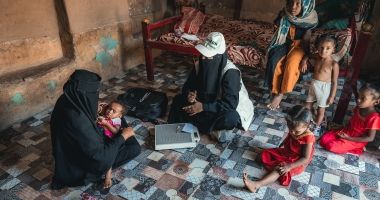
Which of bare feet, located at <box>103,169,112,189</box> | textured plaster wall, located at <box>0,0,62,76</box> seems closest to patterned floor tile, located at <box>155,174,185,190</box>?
bare feet, located at <box>103,169,112,189</box>

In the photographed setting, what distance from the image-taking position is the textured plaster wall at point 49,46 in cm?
324

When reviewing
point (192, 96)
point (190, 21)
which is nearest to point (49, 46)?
point (192, 96)

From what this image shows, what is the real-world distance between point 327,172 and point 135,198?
1680 mm

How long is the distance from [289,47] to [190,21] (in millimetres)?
1853

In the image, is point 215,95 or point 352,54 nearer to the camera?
point 215,95

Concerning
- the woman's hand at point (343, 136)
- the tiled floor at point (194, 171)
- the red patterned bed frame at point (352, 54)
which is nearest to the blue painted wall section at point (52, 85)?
the tiled floor at point (194, 171)

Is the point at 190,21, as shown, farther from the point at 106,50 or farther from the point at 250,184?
the point at 250,184

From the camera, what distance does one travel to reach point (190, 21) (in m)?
4.77

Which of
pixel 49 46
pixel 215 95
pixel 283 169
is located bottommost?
pixel 283 169

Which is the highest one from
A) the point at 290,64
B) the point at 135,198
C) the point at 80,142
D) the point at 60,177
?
the point at 290,64

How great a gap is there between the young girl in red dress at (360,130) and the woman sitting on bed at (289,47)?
2.53ft

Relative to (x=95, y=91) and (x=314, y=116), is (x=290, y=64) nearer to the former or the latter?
(x=314, y=116)

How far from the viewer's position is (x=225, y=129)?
2898 mm

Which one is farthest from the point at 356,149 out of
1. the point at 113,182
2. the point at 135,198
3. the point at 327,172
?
the point at 113,182
